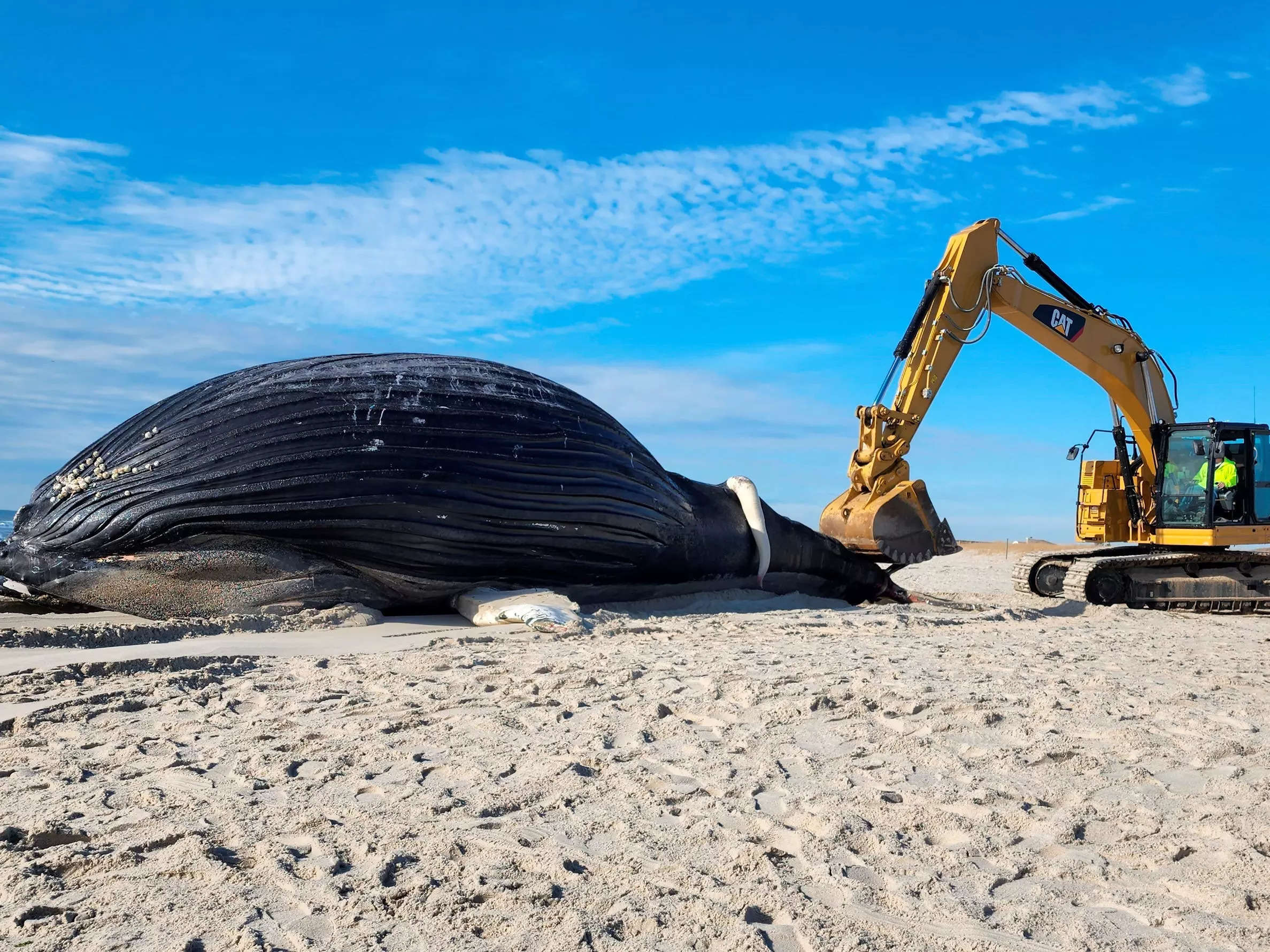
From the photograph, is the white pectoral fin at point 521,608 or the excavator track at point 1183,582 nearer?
the white pectoral fin at point 521,608

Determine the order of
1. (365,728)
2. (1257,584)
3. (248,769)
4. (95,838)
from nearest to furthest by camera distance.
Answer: (95,838) < (248,769) < (365,728) < (1257,584)

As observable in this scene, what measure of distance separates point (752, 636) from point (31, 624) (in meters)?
4.86

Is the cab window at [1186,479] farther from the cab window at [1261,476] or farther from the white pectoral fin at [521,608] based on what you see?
the white pectoral fin at [521,608]

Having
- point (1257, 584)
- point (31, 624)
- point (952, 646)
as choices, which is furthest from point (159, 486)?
point (1257, 584)

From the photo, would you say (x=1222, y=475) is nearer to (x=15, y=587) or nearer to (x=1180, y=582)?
(x=1180, y=582)

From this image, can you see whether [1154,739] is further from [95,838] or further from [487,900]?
[95,838]

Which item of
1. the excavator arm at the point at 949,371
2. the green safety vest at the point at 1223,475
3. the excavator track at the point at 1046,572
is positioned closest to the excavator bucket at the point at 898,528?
the excavator arm at the point at 949,371

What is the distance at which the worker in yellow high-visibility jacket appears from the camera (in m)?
12.0

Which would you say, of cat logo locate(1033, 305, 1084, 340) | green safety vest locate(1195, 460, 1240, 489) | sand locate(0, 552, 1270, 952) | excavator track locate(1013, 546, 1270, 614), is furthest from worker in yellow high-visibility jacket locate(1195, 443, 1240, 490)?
sand locate(0, 552, 1270, 952)

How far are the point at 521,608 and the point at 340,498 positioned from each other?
1545 mm

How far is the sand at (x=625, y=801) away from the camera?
2477 millimetres

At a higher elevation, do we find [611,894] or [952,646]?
[952,646]

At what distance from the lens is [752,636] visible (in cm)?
689

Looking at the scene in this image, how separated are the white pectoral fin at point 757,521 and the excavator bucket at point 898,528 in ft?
4.54
